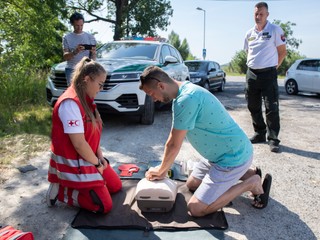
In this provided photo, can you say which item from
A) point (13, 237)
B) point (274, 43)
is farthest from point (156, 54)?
point (13, 237)

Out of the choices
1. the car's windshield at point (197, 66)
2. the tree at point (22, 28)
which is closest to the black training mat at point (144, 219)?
the tree at point (22, 28)

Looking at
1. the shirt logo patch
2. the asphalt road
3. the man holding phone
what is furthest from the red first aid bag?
the man holding phone

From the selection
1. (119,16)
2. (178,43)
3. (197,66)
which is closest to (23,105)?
(197,66)

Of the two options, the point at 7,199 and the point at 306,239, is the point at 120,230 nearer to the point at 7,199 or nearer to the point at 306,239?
the point at 7,199

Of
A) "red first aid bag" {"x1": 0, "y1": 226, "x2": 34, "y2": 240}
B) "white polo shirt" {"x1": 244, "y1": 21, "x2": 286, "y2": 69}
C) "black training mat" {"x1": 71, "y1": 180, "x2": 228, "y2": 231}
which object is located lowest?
"black training mat" {"x1": 71, "y1": 180, "x2": 228, "y2": 231}

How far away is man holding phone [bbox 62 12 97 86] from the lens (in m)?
5.39

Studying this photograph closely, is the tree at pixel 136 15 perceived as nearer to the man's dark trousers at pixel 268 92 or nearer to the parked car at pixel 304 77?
the parked car at pixel 304 77

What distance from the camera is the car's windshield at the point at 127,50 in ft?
21.2

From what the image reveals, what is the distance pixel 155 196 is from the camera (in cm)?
288

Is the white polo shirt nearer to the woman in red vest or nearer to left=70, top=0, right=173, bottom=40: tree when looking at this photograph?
the woman in red vest

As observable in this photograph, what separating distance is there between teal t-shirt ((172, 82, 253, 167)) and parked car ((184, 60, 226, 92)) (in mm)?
8341

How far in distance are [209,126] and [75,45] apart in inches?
143

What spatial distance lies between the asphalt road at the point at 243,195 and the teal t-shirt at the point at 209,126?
0.61 m

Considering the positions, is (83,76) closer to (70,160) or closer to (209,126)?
(70,160)
